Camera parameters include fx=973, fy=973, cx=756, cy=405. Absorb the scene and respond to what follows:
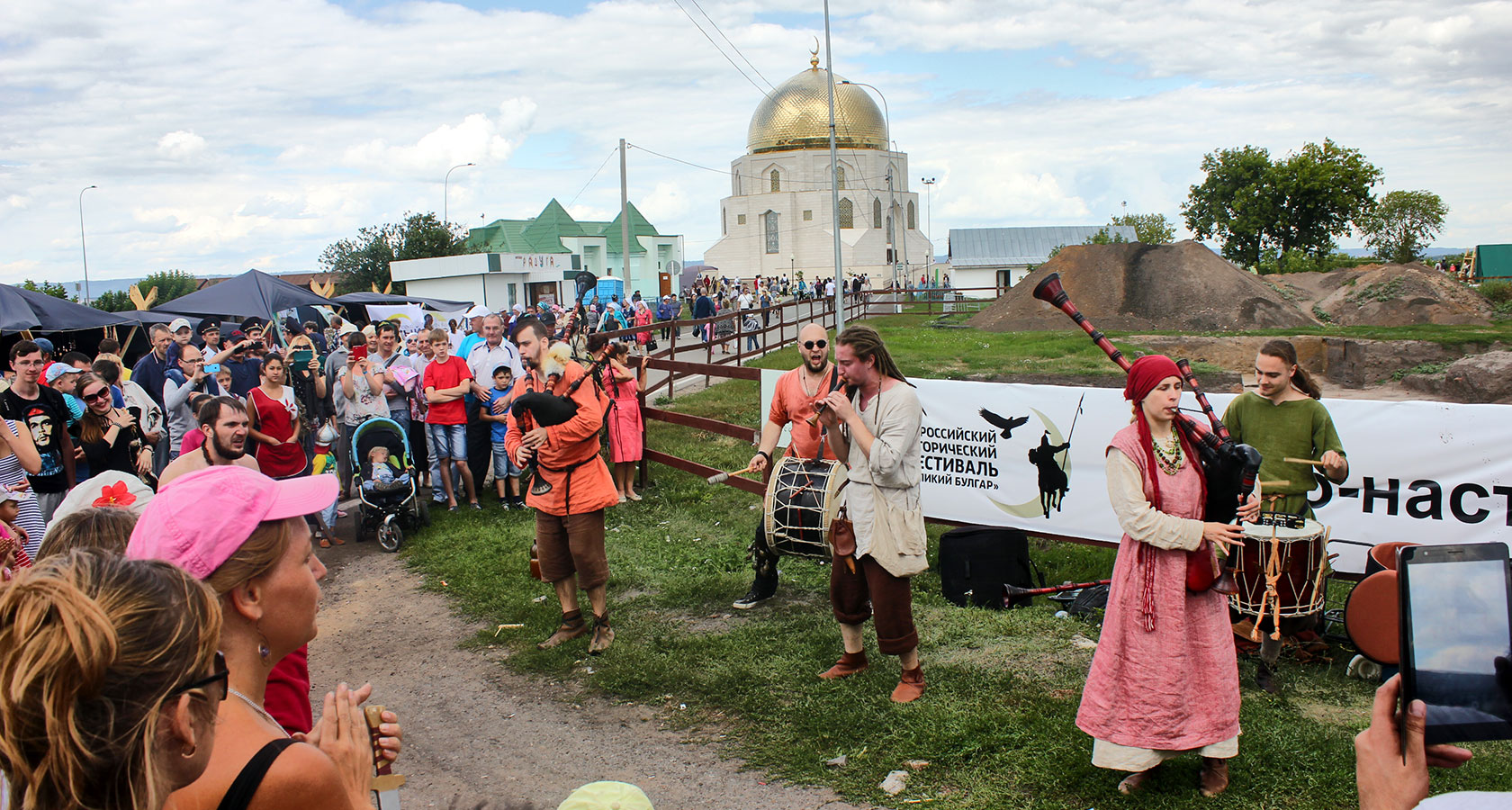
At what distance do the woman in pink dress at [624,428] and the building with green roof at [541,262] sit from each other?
21.9 metres

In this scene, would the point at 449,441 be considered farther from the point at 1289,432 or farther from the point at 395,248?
the point at 395,248

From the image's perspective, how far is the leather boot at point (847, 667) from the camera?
5.54m

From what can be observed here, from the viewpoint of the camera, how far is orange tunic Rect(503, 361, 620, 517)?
6.01 m

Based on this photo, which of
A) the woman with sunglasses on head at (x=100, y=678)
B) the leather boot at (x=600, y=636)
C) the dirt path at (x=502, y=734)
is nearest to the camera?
the woman with sunglasses on head at (x=100, y=678)

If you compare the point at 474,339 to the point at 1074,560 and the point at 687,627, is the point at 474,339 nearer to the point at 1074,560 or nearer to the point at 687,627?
the point at 687,627

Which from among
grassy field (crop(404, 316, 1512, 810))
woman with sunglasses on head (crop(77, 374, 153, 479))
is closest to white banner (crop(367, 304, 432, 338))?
woman with sunglasses on head (crop(77, 374, 153, 479))

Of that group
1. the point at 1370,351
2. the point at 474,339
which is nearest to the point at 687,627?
the point at 474,339

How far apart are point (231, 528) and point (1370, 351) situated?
20.4m

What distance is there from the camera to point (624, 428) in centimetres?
1016

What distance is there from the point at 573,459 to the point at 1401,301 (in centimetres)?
2707

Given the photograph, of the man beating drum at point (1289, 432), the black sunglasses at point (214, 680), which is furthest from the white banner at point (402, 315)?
the black sunglasses at point (214, 680)

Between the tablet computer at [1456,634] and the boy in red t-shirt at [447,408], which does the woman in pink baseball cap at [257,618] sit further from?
the boy in red t-shirt at [447,408]

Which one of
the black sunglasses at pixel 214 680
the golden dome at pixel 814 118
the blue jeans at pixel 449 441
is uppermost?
the golden dome at pixel 814 118

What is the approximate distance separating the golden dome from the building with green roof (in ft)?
45.3
